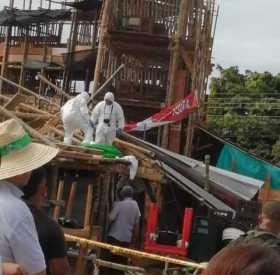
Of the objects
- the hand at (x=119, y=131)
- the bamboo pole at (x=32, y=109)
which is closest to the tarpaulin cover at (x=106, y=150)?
the hand at (x=119, y=131)

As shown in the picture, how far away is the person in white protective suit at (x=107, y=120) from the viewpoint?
48.1 ft

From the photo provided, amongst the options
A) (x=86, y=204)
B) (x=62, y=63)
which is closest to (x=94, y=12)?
(x=62, y=63)

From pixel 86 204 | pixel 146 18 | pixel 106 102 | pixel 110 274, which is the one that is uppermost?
pixel 146 18

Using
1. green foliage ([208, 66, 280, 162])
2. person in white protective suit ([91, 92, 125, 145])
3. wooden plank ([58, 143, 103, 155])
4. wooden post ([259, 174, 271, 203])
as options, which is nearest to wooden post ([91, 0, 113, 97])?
wooden post ([259, 174, 271, 203])

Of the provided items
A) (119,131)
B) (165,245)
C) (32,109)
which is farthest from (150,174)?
(32,109)

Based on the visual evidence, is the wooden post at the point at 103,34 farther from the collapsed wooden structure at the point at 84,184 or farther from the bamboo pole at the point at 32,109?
the collapsed wooden structure at the point at 84,184

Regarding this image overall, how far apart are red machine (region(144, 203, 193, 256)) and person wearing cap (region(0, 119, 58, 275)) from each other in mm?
10102

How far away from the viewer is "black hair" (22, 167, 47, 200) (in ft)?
12.9

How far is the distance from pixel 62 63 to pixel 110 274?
19.8m

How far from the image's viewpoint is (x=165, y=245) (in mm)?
13922

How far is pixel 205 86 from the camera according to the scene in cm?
2341

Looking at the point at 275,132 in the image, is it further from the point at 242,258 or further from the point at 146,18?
the point at 242,258

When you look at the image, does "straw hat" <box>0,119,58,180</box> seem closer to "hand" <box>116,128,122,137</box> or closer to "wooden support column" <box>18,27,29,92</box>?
"hand" <box>116,128,122,137</box>

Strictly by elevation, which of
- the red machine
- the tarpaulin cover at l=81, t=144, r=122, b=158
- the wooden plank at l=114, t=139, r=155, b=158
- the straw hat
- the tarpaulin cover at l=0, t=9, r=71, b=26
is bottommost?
the red machine
